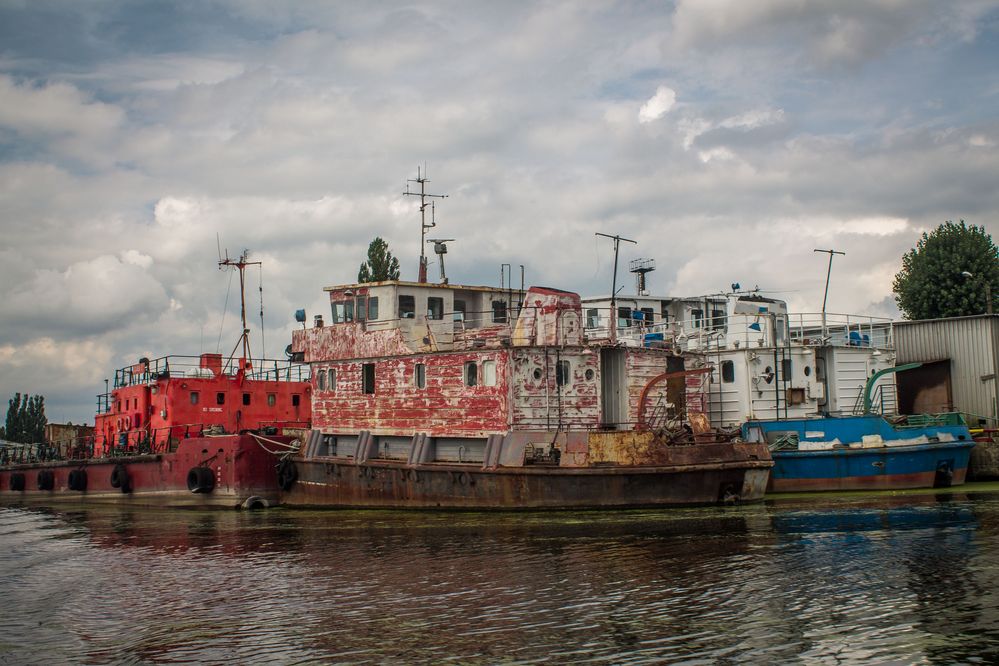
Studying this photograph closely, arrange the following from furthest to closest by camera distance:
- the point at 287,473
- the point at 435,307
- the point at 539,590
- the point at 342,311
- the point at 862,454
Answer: the point at 342,311 < the point at 435,307 < the point at 287,473 < the point at 862,454 < the point at 539,590

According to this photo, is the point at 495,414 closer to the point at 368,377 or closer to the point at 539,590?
the point at 368,377

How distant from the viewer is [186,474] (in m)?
29.0

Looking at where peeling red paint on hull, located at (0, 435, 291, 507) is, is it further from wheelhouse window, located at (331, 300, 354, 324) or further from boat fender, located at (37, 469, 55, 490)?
wheelhouse window, located at (331, 300, 354, 324)

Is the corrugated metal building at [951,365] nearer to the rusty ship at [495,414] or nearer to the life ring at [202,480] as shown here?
the rusty ship at [495,414]

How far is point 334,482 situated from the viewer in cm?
2608

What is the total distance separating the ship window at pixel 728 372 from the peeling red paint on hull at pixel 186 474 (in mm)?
13208

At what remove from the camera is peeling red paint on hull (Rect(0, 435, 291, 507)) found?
2777 centimetres

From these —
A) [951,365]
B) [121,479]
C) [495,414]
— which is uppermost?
[951,365]

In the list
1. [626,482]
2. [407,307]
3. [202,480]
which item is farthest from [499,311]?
[202,480]

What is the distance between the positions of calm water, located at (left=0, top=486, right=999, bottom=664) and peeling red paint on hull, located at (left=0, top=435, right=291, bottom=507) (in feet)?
19.9

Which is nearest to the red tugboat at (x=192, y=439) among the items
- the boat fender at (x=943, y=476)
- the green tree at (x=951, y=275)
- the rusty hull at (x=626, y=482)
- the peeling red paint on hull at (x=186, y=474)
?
the peeling red paint on hull at (x=186, y=474)

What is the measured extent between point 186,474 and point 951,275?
107 ft

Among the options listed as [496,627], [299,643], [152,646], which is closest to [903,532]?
[496,627]

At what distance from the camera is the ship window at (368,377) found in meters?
26.5
